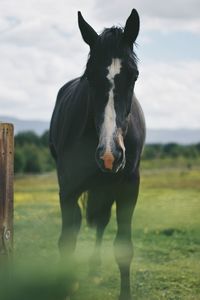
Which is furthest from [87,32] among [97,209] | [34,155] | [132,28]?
[34,155]

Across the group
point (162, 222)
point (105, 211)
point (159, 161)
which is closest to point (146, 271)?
point (105, 211)

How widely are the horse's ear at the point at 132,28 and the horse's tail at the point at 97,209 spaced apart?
201 cm

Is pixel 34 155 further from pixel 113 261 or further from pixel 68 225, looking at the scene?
pixel 68 225

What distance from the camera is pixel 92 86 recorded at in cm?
629

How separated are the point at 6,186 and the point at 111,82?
1.40 metres

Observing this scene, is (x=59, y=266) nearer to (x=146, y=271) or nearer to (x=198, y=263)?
(x=146, y=271)

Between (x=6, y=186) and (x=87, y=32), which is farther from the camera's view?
(x=87, y=32)

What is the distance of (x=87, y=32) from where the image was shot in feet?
21.7

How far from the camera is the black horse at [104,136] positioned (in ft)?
19.6

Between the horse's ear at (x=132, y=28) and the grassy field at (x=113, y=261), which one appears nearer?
the horse's ear at (x=132, y=28)

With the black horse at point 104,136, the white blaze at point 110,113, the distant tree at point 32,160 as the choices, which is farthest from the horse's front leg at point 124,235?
the distant tree at point 32,160

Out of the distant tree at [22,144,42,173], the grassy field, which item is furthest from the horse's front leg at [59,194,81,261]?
the distant tree at [22,144,42,173]

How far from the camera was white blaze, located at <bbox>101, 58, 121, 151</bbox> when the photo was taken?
228 inches

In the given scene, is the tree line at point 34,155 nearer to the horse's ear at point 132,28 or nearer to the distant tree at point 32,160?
the distant tree at point 32,160
